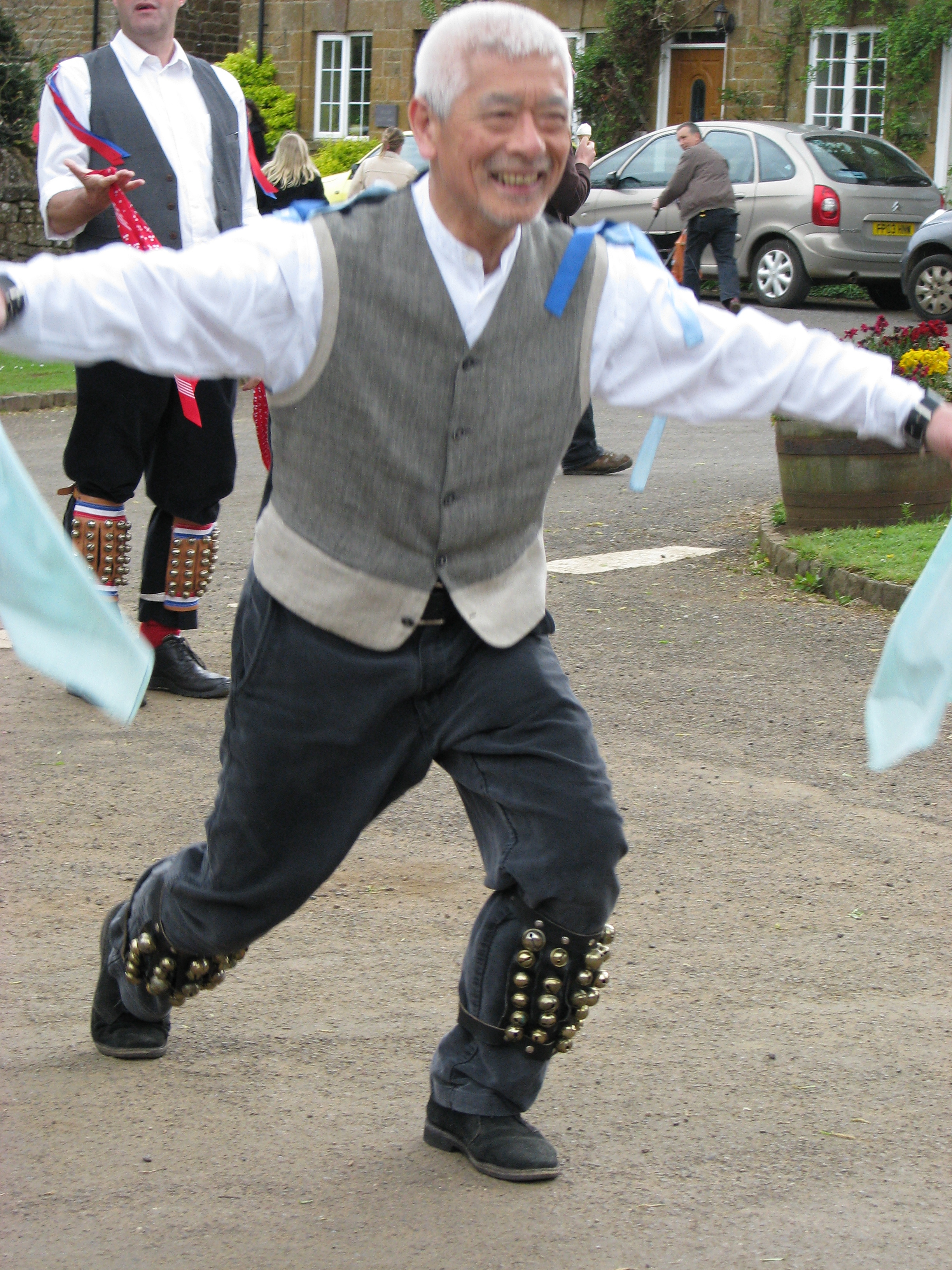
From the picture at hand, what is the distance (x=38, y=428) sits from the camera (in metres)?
Result: 12.5

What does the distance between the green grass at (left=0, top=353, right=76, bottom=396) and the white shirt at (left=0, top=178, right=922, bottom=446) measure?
36.9 feet

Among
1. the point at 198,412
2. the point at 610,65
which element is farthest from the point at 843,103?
the point at 198,412

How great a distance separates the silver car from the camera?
18.8 m

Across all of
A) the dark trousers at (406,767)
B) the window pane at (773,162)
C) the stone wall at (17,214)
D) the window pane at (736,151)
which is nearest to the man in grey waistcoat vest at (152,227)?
the dark trousers at (406,767)

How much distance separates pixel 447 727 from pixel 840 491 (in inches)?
232

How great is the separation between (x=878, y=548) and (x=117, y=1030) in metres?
5.30

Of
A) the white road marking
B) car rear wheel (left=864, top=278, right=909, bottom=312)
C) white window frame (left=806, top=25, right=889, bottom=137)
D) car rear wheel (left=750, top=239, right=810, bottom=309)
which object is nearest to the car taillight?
car rear wheel (left=750, top=239, right=810, bottom=309)

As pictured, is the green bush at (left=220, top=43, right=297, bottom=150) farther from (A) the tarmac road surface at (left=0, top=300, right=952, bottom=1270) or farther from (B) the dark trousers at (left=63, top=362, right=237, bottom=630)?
(A) the tarmac road surface at (left=0, top=300, right=952, bottom=1270)

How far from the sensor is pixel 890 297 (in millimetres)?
19922

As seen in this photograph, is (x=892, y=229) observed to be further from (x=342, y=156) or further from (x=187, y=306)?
(x=187, y=306)

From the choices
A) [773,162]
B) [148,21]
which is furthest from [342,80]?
[148,21]

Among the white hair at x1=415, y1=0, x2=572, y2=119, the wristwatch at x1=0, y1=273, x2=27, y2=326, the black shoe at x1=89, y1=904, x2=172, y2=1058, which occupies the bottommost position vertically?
the black shoe at x1=89, y1=904, x2=172, y2=1058

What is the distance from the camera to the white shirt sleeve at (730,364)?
9.20ft

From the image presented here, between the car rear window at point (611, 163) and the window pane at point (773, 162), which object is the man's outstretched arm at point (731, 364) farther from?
the car rear window at point (611, 163)
